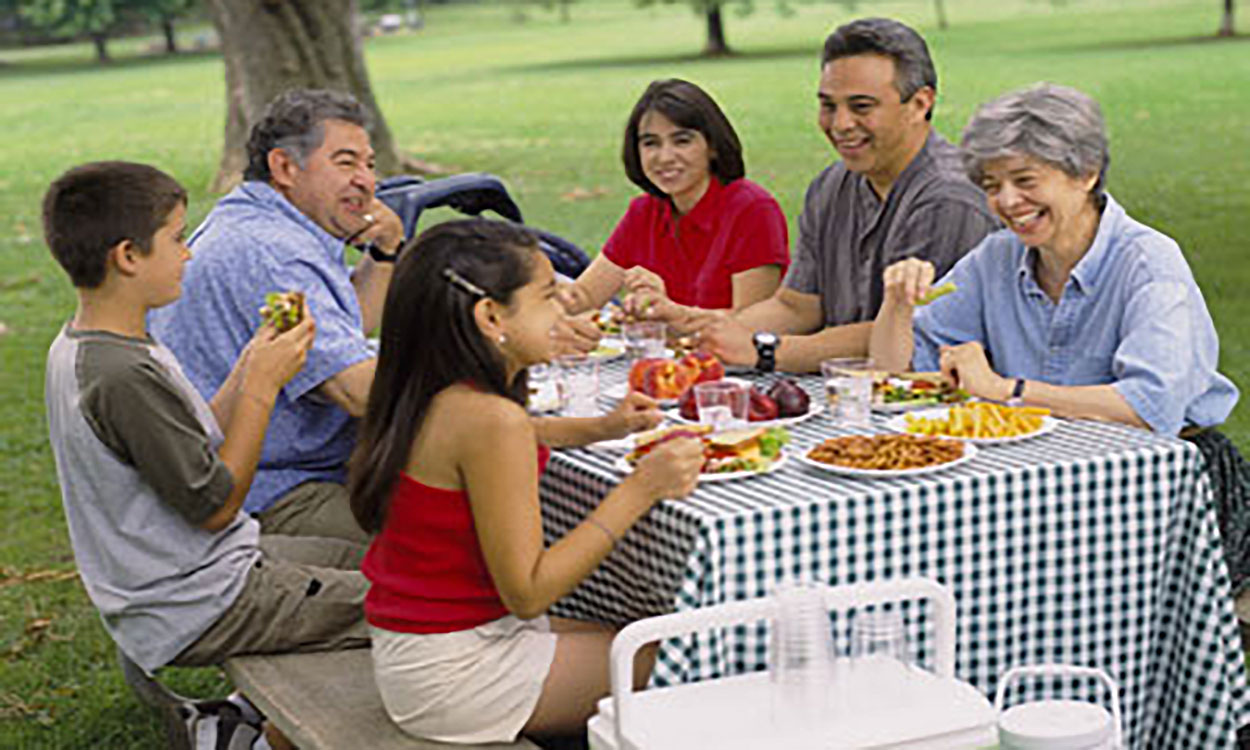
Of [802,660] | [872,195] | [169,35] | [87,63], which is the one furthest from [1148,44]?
[169,35]

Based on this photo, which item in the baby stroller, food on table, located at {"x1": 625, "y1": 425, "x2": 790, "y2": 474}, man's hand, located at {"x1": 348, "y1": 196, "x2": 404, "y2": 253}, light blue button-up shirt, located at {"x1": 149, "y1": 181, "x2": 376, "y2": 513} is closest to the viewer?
food on table, located at {"x1": 625, "y1": 425, "x2": 790, "y2": 474}

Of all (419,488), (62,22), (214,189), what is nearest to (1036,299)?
(419,488)

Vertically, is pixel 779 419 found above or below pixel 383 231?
below

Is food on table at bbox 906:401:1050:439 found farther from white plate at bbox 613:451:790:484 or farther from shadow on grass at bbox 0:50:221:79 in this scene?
shadow on grass at bbox 0:50:221:79

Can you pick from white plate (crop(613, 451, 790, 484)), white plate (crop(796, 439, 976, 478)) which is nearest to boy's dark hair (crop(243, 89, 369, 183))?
white plate (crop(613, 451, 790, 484))

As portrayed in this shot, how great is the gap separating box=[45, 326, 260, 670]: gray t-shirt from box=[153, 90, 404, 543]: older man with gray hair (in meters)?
0.53

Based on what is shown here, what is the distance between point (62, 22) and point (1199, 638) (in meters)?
63.0

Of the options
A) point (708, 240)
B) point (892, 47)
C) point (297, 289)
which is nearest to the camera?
point (297, 289)

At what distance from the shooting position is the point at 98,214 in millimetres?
3807

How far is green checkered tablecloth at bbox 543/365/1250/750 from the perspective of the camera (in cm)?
336

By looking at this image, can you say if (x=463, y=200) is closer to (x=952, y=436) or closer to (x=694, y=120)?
(x=694, y=120)

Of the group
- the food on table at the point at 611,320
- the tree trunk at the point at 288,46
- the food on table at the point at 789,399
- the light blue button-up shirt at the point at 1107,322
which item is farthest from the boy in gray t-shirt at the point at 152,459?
the tree trunk at the point at 288,46

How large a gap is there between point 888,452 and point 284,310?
4.72 feet

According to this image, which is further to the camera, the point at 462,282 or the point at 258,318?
the point at 258,318
